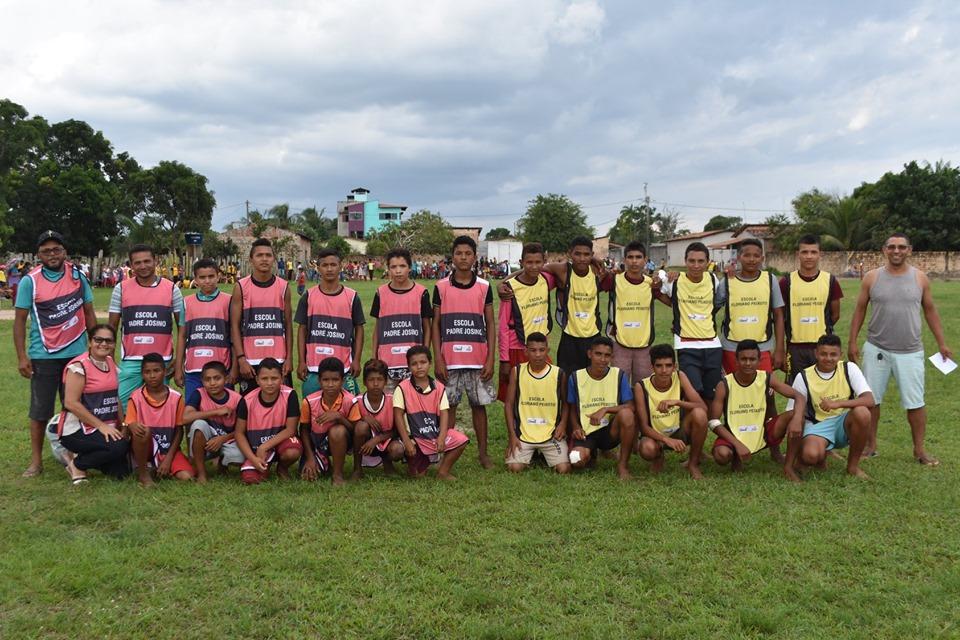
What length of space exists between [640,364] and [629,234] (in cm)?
7146

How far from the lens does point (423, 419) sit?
604 centimetres

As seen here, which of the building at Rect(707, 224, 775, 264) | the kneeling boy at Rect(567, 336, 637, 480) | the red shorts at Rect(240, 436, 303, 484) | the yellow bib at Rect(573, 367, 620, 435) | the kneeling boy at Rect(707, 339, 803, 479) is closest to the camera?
the red shorts at Rect(240, 436, 303, 484)

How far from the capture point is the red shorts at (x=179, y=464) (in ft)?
19.4

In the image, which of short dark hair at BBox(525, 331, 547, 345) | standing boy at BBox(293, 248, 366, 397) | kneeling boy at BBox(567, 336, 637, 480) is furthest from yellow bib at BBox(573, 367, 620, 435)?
standing boy at BBox(293, 248, 366, 397)

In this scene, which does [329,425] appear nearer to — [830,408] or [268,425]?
[268,425]

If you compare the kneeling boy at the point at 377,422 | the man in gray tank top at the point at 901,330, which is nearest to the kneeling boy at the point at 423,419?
the kneeling boy at the point at 377,422

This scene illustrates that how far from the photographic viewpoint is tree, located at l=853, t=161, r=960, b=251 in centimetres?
4600

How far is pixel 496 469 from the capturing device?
6.25 meters

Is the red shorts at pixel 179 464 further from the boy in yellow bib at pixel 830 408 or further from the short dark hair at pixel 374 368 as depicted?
the boy in yellow bib at pixel 830 408

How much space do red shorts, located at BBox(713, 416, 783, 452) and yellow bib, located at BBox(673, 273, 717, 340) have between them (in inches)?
34.4

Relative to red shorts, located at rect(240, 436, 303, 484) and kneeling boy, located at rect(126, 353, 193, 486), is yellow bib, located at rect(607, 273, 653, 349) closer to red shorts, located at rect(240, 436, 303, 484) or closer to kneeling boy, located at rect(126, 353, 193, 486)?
red shorts, located at rect(240, 436, 303, 484)

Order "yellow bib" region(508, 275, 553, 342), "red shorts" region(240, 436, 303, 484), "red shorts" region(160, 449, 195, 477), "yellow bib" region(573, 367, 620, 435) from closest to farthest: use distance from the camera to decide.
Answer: "red shorts" region(240, 436, 303, 484)
"red shorts" region(160, 449, 195, 477)
"yellow bib" region(573, 367, 620, 435)
"yellow bib" region(508, 275, 553, 342)

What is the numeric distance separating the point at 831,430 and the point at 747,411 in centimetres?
66

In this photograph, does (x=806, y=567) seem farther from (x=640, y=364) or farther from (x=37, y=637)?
(x=37, y=637)
